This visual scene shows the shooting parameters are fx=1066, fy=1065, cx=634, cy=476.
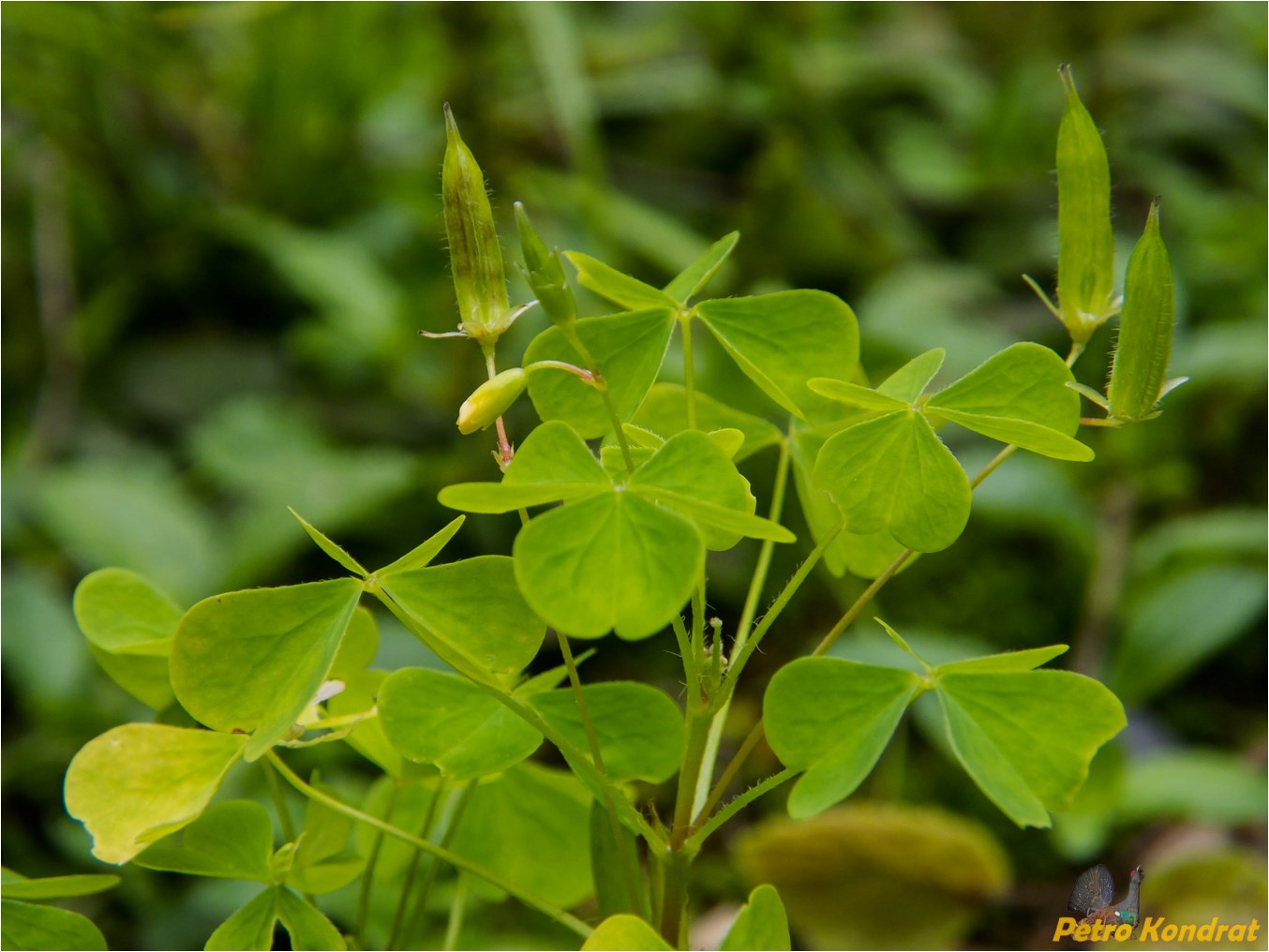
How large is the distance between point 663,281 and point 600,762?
138cm

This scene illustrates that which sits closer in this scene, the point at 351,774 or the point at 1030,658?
the point at 1030,658

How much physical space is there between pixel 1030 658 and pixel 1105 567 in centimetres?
105

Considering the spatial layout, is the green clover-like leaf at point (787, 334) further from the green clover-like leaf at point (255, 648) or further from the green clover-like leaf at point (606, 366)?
the green clover-like leaf at point (255, 648)

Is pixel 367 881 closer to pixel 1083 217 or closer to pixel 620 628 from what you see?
pixel 620 628

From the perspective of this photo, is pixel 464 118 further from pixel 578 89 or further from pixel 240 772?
pixel 240 772

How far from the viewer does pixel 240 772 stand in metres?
0.96

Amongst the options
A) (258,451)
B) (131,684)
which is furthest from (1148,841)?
(258,451)

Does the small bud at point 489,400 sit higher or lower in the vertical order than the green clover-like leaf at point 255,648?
higher

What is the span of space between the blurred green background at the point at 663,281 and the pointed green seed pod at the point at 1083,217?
1.40 ft

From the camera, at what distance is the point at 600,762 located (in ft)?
1.23

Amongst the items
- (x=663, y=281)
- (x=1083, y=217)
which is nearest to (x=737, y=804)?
(x=1083, y=217)

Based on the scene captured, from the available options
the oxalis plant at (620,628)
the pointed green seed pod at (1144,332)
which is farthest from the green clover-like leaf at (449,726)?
the pointed green seed pod at (1144,332)

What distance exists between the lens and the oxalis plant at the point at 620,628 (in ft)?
1.09

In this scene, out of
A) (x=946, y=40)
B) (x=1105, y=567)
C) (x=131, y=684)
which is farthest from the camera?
(x=946, y=40)
